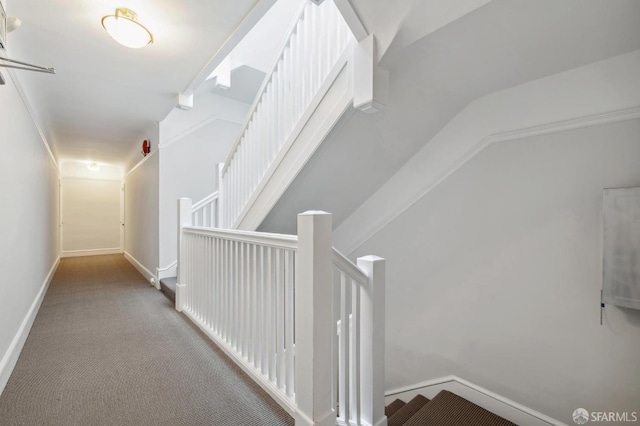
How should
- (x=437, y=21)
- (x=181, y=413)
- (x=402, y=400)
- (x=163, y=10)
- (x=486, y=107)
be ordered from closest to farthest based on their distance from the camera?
→ 1. (x=437, y=21)
2. (x=181, y=413)
3. (x=163, y=10)
4. (x=486, y=107)
5. (x=402, y=400)

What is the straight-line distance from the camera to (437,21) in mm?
1337

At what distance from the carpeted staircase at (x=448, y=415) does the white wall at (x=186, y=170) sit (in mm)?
3129

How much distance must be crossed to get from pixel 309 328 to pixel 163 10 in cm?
214

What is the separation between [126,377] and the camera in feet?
5.70

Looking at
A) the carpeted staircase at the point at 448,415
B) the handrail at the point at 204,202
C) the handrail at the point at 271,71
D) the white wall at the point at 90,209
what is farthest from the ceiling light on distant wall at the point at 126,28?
the white wall at the point at 90,209

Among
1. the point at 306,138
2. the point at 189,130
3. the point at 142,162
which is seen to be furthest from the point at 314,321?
the point at 142,162

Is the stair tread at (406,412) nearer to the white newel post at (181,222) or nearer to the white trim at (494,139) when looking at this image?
the white trim at (494,139)

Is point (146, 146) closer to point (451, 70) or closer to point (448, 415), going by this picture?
point (451, 70)

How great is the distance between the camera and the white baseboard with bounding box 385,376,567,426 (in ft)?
5.91

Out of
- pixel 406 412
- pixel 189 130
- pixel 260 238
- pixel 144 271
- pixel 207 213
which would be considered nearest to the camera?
pixel 260 238

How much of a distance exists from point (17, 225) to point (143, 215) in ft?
8.54

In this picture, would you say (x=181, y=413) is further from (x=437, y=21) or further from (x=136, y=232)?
(x=136, y=232)

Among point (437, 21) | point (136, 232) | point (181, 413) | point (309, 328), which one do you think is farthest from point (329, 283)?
point (136, 232)

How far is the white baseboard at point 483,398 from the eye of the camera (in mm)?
1802
